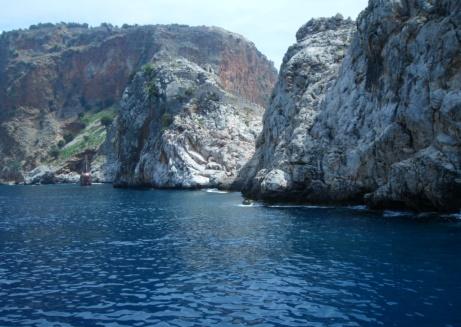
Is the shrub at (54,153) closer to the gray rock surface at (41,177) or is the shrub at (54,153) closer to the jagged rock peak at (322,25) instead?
the gray rock surface at (41,177)

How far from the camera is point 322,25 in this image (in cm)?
9450

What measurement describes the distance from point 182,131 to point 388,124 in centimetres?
7956

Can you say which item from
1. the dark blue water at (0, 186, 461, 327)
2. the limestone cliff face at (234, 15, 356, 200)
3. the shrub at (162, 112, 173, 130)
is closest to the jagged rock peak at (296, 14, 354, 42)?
the limestone cliff face at (234, 15, 356, 200)

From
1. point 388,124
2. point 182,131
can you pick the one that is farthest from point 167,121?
point 388,124

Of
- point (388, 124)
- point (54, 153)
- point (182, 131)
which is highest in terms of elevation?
point (182, 131)

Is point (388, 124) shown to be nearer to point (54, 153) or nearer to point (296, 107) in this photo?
point (296, 107)

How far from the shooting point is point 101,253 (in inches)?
1428

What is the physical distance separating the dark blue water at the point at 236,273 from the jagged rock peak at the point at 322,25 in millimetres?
52395

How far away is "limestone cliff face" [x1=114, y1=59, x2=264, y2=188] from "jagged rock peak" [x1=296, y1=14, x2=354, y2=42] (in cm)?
3709

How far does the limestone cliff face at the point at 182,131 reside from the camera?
124m

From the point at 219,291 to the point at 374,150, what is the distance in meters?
38.3

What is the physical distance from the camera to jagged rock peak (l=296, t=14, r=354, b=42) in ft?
305

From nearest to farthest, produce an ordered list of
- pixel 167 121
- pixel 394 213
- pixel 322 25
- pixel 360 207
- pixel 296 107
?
pixel 394 213 < pixel 360 207 < pixel 296 107 < pixel 322 25 < pixel 167 121

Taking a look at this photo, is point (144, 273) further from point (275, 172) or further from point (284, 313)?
point (275, 172)
